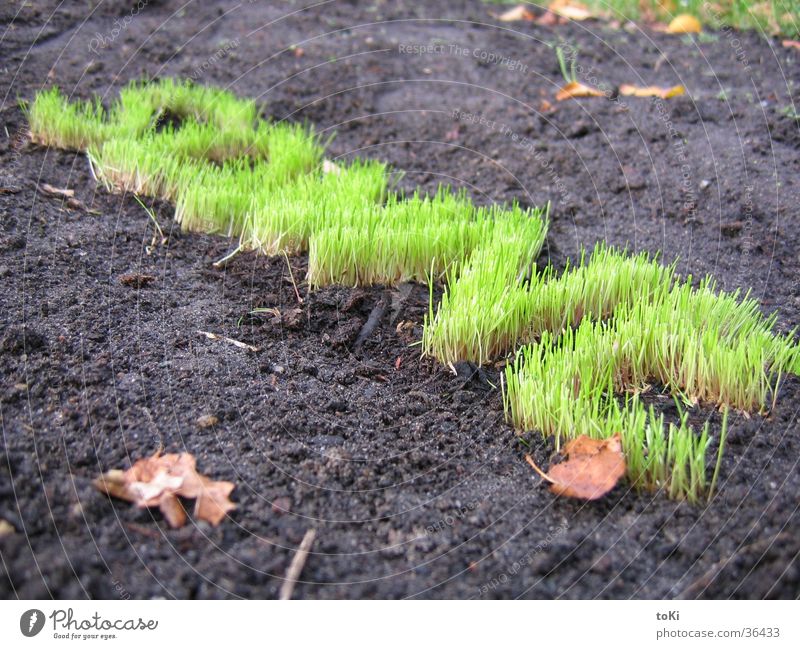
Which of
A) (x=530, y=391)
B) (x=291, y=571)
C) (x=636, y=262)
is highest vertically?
(x=636, y=262)

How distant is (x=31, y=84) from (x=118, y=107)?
0.61 metres

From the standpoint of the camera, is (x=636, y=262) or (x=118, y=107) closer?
(x=636, y=262)

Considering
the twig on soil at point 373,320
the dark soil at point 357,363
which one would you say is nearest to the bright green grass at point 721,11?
the dark soil at point 357,363

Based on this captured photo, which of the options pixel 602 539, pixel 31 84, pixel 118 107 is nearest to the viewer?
pixel 602 539

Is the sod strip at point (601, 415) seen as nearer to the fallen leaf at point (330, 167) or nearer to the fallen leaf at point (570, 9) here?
the fallen leaf at point (330, 167)

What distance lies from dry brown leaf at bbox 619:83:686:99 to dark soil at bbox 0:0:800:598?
0.11 meters

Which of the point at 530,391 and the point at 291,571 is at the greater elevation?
the point at 530,391

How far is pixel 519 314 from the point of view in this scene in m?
2.39

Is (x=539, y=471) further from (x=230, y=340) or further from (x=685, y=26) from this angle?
(x=685, y=26)

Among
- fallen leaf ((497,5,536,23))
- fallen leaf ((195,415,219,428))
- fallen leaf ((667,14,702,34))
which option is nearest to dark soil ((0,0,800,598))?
fallen leaf ((195,415,219,428))

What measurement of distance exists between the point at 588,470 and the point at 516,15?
14.6ft
